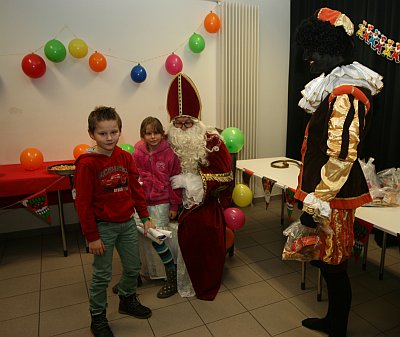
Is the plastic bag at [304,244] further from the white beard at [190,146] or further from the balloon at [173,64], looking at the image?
the balloon at [173,64]

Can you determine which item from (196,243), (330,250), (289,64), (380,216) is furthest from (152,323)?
(289,64)

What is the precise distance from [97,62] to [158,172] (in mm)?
1654

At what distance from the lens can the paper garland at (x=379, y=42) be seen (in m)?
3.05

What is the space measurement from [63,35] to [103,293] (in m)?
2.65

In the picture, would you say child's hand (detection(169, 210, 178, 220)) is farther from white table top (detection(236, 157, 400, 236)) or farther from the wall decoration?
the wall decoration

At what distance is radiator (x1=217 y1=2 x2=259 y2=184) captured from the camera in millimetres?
4020

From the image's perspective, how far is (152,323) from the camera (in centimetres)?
214

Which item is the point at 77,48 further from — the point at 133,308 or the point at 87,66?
the point at 133,308

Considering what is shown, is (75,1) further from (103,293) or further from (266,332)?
(266,332)

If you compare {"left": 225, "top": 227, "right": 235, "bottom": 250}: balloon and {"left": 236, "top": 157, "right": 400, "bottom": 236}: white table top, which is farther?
{"left": 225, "top": 227, "right": 235, "bottom": 250}: balloon

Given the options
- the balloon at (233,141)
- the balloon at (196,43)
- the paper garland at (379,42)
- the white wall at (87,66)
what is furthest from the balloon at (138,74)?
the paper garland at (379,42)

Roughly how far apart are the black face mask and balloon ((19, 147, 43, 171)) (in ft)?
8.44

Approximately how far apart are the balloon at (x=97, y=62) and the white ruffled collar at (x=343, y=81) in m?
2.40

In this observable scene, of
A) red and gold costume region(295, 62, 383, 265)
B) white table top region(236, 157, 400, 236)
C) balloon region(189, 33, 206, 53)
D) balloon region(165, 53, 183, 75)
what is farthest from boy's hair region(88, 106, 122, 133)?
balloon region(189, 33, 206, 53)
